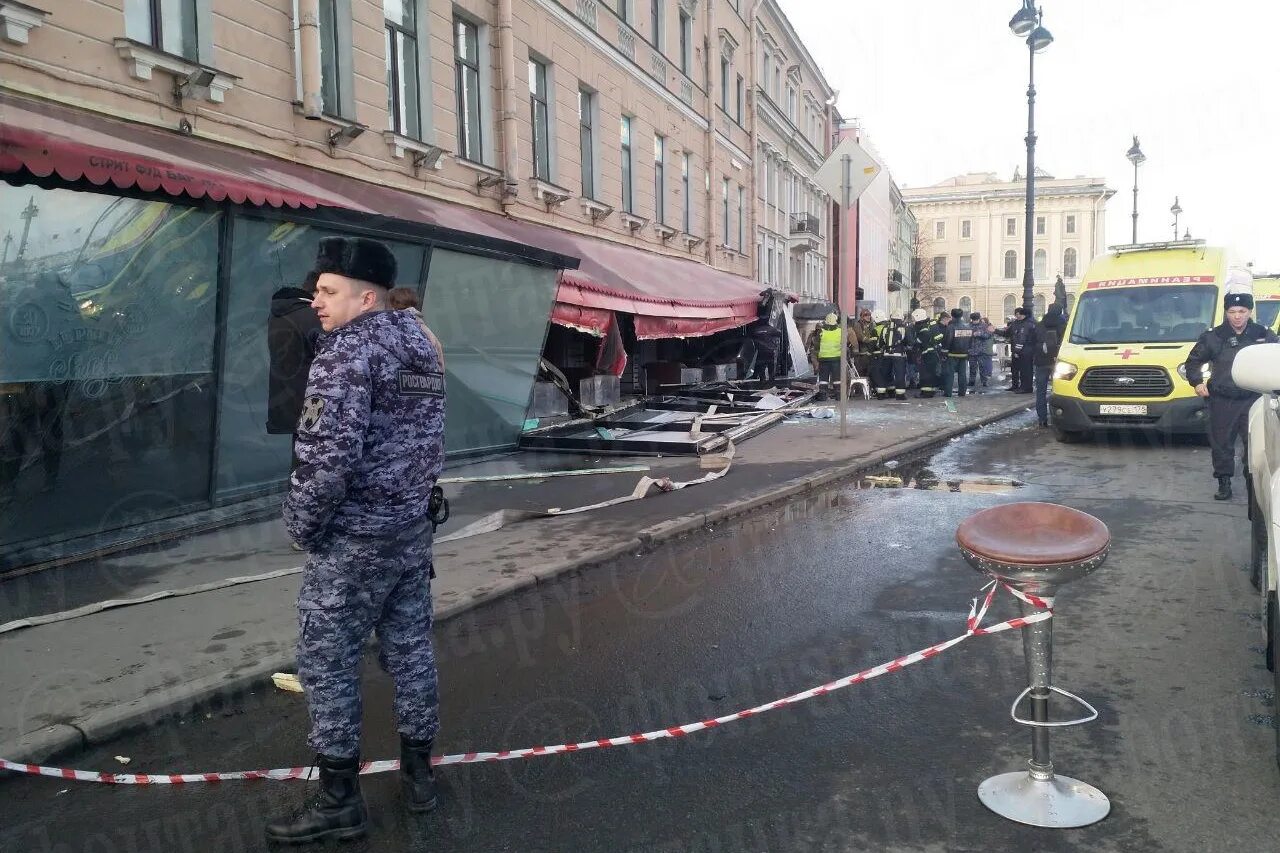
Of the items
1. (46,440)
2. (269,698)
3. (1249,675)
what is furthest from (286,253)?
(1249,675)

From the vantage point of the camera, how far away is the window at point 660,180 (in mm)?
21234

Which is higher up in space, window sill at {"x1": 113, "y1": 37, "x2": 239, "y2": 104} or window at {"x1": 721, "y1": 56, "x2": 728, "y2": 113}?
window at {"x1": 721, "y1": 56, "x2": 728, "y2": 113}

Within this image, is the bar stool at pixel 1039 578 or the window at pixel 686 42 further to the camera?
the window at pixel 686 42

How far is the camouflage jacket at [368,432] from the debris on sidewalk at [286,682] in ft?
5.86

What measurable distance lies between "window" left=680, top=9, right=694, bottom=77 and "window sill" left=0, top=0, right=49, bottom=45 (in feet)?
56.1

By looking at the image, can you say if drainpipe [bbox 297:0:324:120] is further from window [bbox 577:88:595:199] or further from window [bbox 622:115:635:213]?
window [bbox 622:115:635:213]

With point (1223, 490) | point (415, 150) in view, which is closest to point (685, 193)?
point (415, 150)

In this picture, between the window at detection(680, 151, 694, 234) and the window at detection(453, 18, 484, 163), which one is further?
the window at detection(680, 151, 694, 234)

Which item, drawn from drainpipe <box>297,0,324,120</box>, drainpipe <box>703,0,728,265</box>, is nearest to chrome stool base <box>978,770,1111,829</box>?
drainpipe <box>297,0,324,120</box>

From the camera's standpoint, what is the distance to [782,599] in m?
5.68

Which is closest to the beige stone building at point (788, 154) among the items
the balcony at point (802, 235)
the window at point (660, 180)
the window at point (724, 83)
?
the balcony at point (802, 235)

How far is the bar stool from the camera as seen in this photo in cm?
284

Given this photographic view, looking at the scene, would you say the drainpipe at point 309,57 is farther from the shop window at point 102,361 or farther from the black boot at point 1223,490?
the black boot at point 1223,490

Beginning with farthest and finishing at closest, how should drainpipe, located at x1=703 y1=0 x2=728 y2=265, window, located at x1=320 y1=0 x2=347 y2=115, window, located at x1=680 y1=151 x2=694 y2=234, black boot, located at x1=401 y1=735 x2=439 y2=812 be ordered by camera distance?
drainpipe, located at x1=703 y1=0 x2=728 y2=265 → window, located at x1=680 y1=151 x2=694 y2=234 → window, located at x1=320 y1=0 x2=347 y2=115 → black boot, located at x1=401 y1=735 x2=439 y2=812
